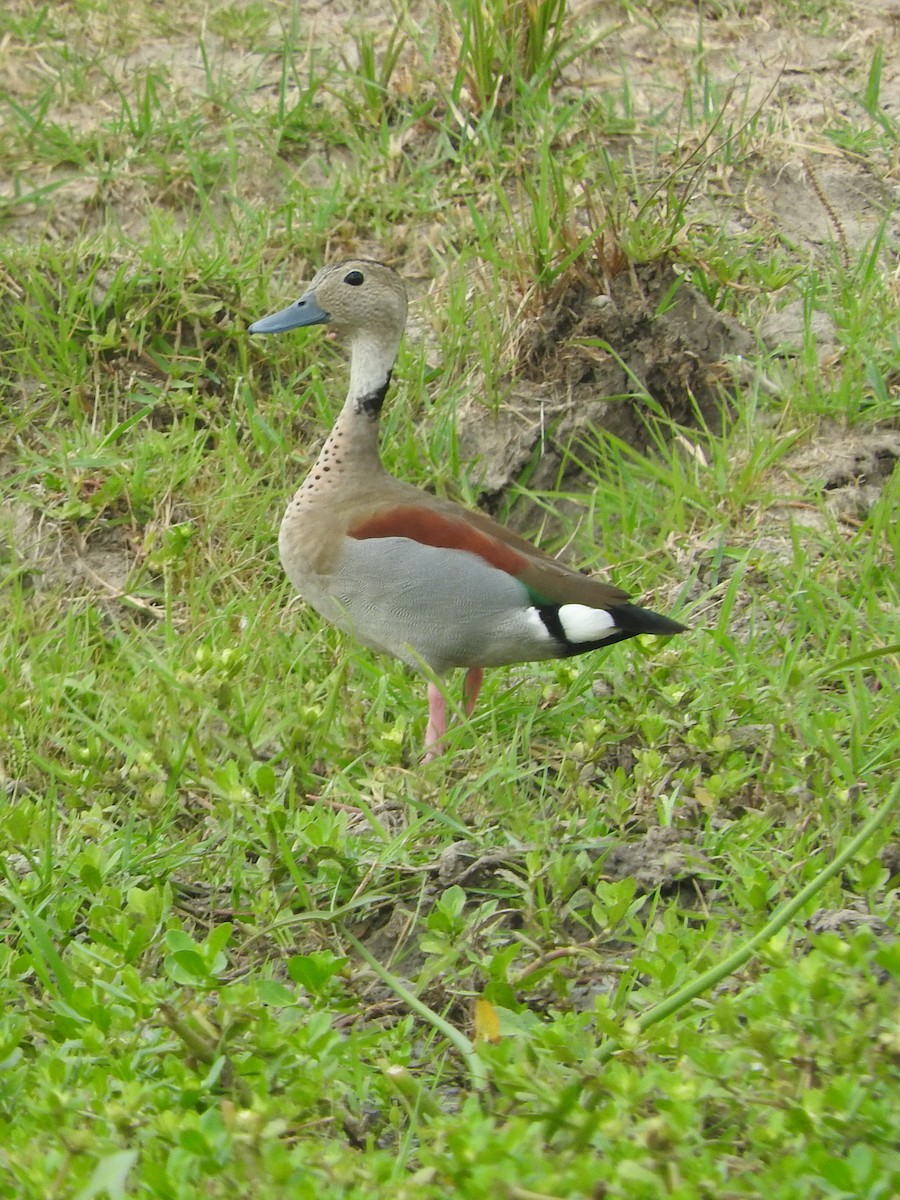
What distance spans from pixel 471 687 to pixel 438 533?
42 cm

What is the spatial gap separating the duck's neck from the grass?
511mm

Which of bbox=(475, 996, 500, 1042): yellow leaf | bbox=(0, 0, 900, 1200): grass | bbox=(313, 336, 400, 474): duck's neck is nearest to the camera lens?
bbox=(0, 0, 900, 1200): grass

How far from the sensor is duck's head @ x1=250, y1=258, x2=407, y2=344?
4.07m

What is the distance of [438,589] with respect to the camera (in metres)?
3.55

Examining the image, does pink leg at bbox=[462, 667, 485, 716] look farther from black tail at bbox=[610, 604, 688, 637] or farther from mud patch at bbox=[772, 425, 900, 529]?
mud patch at bbox=[772, 425, 900, 529]

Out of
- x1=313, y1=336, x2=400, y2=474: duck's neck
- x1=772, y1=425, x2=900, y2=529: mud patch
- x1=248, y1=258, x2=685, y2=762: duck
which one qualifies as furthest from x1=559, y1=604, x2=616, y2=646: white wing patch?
x1=772, y1=425, x2=900, y2=529: mud patch

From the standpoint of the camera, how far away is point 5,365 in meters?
4.88

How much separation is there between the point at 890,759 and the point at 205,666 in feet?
5.09

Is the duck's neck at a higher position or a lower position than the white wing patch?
higher

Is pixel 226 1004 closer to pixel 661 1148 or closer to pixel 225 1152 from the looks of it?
pixel 225 1152

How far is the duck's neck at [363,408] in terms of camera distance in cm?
400

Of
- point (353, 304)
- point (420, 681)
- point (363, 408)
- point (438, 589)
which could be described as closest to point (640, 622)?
point (438, 589)

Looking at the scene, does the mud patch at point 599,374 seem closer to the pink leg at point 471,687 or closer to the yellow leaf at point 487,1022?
the pink leg at point 471,687

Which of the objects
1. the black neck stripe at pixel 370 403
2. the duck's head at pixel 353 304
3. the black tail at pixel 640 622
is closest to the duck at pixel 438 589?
the black tail at pixel 640 622
